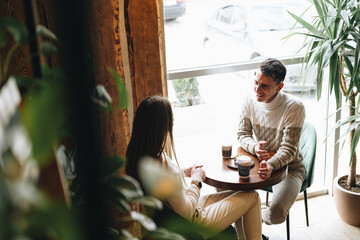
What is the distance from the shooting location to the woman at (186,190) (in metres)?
1.58

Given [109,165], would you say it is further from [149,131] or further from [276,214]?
[276,214]

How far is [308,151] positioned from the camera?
7.97 ft

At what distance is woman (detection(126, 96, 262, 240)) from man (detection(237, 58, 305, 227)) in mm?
280

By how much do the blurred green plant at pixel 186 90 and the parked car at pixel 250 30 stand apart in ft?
0.81

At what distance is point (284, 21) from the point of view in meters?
2.81

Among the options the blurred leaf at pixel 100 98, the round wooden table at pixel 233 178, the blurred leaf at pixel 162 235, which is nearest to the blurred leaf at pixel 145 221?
the blurred leaf at pixel 162 235

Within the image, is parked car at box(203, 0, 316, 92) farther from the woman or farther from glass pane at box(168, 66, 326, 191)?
the woman

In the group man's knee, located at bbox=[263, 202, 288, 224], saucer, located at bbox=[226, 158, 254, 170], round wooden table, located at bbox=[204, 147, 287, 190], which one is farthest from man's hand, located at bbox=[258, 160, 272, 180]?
man's knee, located at bbox=[263, 202, 288, 224]

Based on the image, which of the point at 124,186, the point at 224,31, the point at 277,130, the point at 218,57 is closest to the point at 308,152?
the point at 277,130

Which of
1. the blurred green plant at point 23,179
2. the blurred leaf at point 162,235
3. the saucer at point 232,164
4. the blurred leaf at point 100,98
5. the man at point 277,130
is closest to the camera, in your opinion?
the blurred green plant at point 23,179

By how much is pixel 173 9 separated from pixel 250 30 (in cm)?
66

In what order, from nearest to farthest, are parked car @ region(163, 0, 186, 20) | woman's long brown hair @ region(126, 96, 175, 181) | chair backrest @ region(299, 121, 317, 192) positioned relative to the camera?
woman's long brown hair @ region(126, 96, 175, 181) < chair backrest @ region(299, 121, 317, 192) < parked car @ region(163, 0, 186, 20)

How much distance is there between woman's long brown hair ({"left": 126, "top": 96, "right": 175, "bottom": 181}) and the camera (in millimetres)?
1575

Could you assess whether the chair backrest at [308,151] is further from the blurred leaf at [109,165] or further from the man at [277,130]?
the blurred leaf at [109,165]
